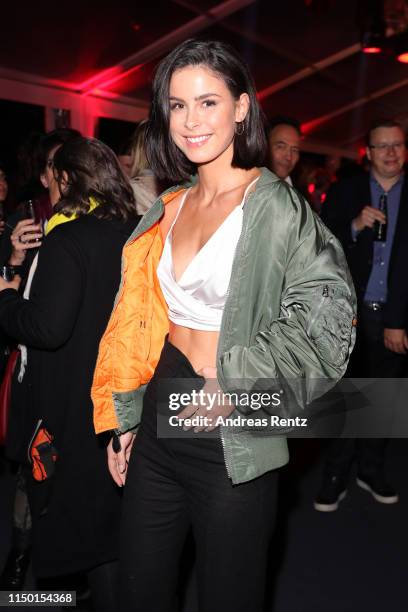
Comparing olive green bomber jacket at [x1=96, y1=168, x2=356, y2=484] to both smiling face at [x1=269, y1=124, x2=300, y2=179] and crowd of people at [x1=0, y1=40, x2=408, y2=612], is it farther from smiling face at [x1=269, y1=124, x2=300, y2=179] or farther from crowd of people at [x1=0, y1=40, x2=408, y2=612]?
smiling face at [x1=269, y1=124, x2=300, y2=179]

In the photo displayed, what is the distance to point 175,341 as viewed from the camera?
1696 mm

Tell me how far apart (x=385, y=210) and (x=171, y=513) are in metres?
2.26

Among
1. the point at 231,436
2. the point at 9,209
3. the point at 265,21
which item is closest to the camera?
the point at 231,436

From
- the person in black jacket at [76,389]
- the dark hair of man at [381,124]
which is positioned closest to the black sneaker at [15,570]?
the person in black jacket at [76,389]

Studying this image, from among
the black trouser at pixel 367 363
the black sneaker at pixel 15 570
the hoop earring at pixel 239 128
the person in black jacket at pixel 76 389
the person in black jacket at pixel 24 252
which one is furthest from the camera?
the black trouser at pixel 367 363

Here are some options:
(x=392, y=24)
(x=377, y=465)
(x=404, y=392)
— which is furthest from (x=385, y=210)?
(x=392, y=24)

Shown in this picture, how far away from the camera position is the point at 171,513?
1.66 meters

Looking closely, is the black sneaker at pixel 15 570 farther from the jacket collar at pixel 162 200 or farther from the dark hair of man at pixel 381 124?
the dark hair of man at pixel 381 124

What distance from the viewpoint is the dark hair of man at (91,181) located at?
2.22m

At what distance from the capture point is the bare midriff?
158cm

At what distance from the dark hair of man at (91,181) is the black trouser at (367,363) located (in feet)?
5.55

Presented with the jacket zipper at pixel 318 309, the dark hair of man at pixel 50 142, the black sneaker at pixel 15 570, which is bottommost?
the black sneaker at pixel 15 570

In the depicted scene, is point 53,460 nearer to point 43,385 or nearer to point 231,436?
point 43,385

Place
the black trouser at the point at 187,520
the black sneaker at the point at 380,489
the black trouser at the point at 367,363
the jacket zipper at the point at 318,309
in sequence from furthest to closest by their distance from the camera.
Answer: the black sneaker at the point at 380,489 → the black trouser at the point at 367,363 → the black trouser at the point at 187,520 → the jacket zipper at the point at 318,309
